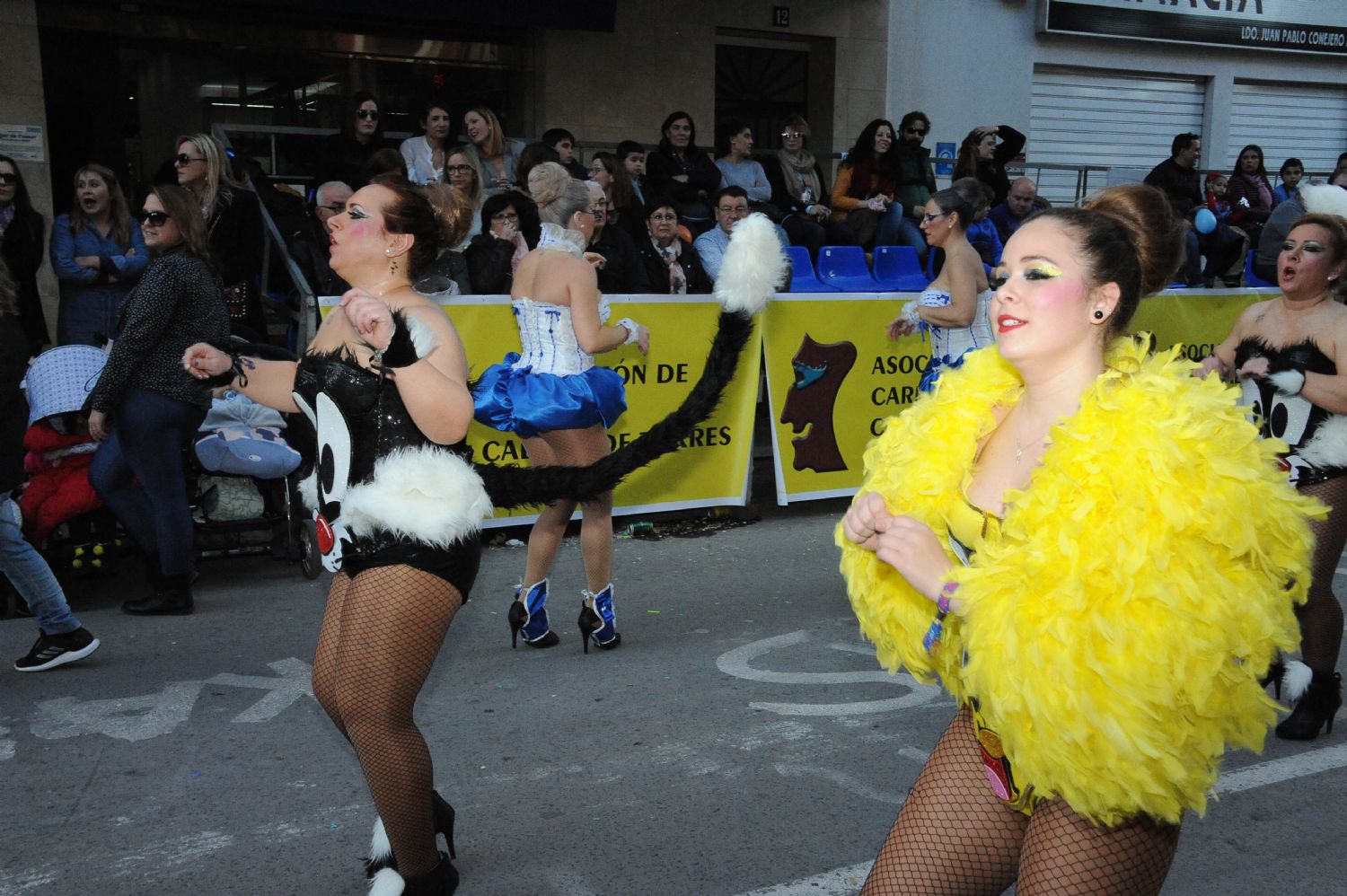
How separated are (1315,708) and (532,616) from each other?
3.24m

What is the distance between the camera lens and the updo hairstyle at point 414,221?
317 cm

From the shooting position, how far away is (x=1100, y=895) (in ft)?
6.84

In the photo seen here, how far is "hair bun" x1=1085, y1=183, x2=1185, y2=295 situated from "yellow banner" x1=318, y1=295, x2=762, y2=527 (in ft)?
15.9

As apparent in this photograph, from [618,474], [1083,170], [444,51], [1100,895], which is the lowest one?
[1100,895]

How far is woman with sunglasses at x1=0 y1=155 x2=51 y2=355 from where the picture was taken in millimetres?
7711

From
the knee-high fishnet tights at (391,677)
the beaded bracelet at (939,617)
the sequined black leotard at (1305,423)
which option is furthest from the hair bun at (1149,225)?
the sequined black leotard at (1305,423)

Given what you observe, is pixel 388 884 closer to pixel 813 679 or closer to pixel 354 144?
pixel 813 679

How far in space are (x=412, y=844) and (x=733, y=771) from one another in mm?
1428

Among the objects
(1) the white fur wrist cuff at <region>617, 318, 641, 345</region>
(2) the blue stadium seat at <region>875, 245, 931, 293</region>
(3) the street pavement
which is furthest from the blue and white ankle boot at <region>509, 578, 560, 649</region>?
(2) the blue stadium seat at <region>875, 245, 931, 293</region>

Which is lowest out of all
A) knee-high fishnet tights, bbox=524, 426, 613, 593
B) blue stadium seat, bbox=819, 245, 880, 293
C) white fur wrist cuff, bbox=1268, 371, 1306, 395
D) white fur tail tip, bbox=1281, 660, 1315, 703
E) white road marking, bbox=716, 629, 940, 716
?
white road marking, bbox=716, 629, 940, 716

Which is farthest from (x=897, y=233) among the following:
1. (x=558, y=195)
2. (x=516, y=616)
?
(x=516, y=616)

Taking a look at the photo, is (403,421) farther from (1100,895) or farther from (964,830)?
(1100,895)

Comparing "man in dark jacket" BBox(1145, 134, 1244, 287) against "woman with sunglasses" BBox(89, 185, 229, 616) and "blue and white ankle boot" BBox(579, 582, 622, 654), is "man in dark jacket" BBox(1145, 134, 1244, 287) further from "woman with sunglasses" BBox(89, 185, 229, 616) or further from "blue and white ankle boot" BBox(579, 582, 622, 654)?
"woman with sunglasses" BBox(89, 185, 229, 616)

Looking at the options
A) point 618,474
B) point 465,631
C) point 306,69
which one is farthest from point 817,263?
point 618,474
